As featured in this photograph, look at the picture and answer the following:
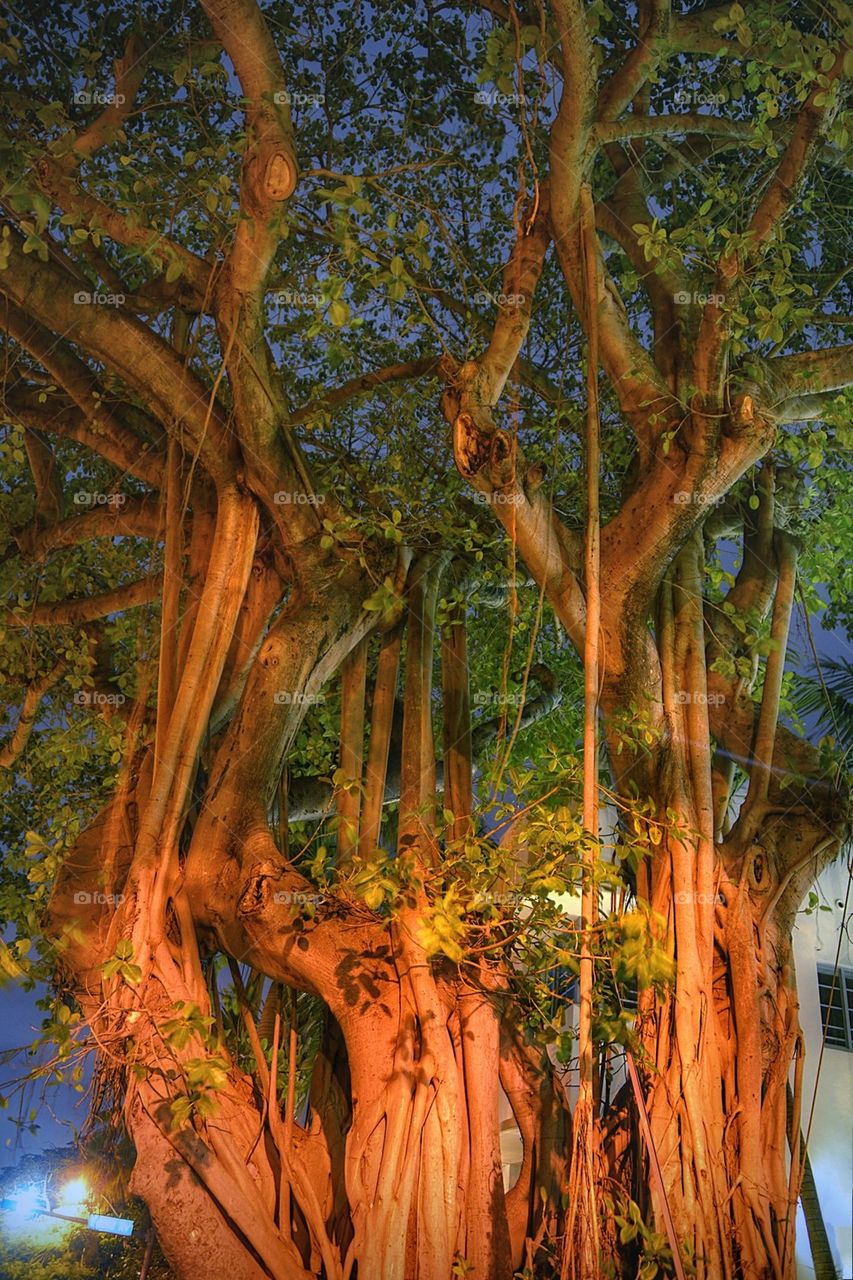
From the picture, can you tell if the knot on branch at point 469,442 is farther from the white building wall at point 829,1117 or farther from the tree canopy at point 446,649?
the white building wall at point 829,1117

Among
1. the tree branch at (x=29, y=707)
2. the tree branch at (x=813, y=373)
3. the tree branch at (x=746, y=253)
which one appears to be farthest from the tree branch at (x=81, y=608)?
the tree branch at (x=813, y=373)

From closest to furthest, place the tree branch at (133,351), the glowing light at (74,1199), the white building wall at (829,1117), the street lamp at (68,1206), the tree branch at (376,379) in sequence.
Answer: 1. the tree branch at (133,351)
2. the street lamp at (68,1206)
3. the tree branch at (376,379)
4. the glowing light at (74,1199)
5. the white building wall at (829,1117)

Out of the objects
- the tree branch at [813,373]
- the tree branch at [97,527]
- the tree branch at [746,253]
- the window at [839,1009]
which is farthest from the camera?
the window at [839,1009]

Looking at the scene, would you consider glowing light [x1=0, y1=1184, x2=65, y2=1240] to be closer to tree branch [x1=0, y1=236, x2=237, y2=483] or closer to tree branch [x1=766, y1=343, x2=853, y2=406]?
tree branch [x1=0, y1=236, x2=237, y2=483]

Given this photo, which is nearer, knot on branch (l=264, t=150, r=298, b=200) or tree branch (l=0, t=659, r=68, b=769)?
knot on branch (l=264, t=150, r=298, b=200)

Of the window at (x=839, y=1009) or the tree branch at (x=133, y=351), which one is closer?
the tree branch at (x=133, y=351)

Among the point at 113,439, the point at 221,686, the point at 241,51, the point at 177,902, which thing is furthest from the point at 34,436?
the point at 177,902

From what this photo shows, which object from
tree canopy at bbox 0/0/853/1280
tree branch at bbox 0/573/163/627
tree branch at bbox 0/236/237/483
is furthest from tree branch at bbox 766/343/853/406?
tree branch at bbox 0/573/163/627

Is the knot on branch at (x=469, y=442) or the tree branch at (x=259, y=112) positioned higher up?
the tree branch at (x=259, y=112)

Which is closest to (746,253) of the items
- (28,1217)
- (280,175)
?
(280,175)

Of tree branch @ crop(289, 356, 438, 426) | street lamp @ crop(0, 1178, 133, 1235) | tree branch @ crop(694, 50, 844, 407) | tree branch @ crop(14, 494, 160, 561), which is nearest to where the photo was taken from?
tree branch @ crop(694, 50, 844, 407)

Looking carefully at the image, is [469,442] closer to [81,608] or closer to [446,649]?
[446,649]

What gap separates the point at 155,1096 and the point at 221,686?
135 centimetres

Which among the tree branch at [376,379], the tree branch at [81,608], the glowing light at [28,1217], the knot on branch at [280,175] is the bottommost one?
the glowing light at [28,1217]
